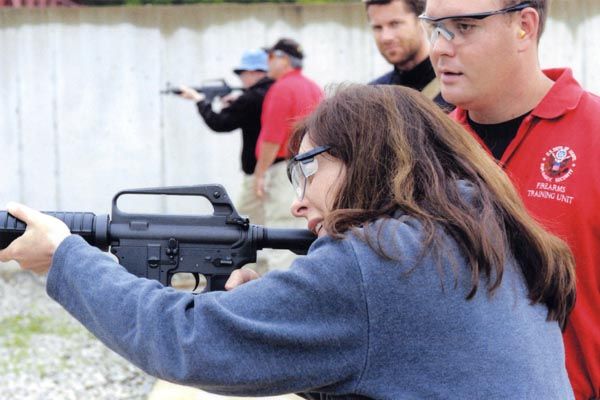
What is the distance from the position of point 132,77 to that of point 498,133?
18.8 ft

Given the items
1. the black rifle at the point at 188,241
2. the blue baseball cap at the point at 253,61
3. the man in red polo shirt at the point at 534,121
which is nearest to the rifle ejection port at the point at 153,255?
the black rifle at the point at 188,241

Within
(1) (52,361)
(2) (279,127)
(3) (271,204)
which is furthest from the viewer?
(3) (271,204)

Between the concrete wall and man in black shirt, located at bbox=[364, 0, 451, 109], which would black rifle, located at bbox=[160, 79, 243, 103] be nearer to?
the concrete wall

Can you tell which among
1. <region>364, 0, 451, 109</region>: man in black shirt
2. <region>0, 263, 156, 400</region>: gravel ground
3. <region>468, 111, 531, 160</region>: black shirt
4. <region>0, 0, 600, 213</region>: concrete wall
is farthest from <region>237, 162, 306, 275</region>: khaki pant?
<region>468, 111, 531, 160</region>: black shirt

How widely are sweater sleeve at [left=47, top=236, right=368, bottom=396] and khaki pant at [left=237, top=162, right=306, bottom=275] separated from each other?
5355 millimetres

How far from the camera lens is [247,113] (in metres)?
7.80

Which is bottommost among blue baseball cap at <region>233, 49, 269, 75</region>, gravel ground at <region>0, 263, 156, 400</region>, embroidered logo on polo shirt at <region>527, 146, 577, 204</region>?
gravel ground at <region>0, 263, 156, 400</region>

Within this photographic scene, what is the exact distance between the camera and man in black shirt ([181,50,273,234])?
7.73 metres

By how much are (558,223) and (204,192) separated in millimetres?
907

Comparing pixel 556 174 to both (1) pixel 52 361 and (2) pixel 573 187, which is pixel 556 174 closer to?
(2) pixel 573 187

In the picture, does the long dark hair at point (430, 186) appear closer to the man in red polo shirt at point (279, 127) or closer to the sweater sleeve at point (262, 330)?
the sweater sleeve at point (262, 330)

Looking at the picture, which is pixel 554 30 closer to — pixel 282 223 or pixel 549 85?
pixel 282 223

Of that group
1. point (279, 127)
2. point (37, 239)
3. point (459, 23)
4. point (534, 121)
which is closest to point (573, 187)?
point (534, 121)

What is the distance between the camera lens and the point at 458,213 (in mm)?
2049
